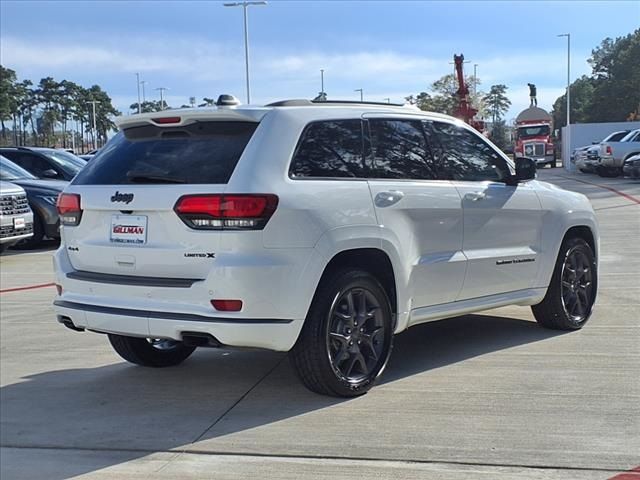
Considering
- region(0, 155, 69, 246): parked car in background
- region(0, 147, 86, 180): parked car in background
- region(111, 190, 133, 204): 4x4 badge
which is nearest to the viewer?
region(111, 190, 133, 204): 4x4 badge

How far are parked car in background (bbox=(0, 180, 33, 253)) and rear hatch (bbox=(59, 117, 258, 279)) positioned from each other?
26.6 ft

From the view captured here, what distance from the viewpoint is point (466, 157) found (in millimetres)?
6031

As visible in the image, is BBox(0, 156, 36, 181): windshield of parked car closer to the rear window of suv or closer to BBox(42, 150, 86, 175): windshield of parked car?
BBox(42, 150, 86, 175): windshield of parked car

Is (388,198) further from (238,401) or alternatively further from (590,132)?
(590,132)

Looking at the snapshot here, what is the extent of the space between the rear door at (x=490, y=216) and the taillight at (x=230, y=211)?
1.85m

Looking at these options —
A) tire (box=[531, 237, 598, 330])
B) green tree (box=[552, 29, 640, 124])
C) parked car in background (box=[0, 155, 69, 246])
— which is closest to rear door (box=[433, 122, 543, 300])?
tire (box=[531, 237, 598, 330])

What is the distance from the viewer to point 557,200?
6.61 meters

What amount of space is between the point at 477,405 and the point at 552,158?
44.3 meters

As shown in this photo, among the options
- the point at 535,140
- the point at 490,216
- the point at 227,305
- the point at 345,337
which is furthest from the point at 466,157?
the point at 535,140

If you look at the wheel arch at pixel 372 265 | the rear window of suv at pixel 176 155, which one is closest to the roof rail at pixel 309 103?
the rear window of suv at pixel 176 155

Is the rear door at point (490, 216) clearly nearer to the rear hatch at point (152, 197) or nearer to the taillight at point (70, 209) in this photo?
the rear hatch at point (152, 197)

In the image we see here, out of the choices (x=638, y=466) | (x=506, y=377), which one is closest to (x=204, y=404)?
(x=506, y=377)

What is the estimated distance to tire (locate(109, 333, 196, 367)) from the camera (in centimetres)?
588

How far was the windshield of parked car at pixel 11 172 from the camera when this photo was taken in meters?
14.5
